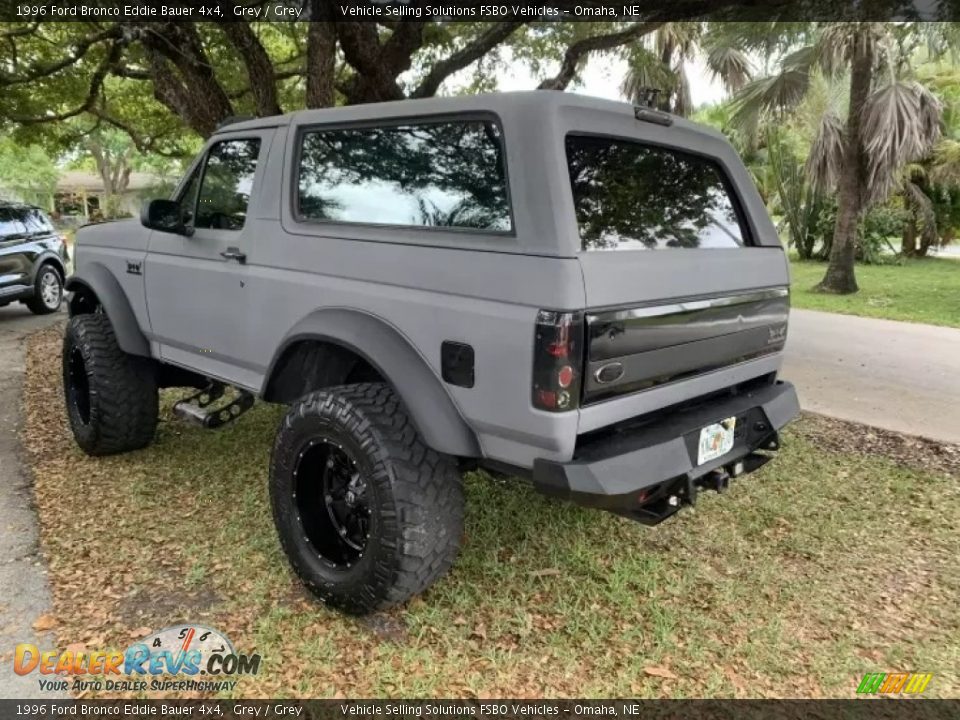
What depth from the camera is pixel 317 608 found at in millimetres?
2797

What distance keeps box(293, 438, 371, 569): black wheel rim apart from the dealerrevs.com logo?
50cm

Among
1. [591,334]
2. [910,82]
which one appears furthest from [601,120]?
[910,82]

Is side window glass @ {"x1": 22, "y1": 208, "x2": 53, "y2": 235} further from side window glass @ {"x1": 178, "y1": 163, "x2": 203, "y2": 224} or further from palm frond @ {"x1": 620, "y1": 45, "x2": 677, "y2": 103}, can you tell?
palm frond @ {"x1": 620, "y1": 45, "x2": 677, "y2": 103}

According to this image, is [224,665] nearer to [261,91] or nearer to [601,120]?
[601,120]

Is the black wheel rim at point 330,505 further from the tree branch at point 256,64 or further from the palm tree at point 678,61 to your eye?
the palm tree at point 678,61

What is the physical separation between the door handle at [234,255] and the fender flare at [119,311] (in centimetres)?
108

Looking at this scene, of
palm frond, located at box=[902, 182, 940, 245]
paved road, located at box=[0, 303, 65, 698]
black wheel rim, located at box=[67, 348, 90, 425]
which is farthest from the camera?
palm frond, located at box=[902, 182, 940, 245]

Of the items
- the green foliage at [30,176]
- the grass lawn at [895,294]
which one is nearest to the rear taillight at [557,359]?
the grass lawn at [895,294]

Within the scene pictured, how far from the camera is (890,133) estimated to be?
11398mm

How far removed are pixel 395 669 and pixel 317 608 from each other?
0.51 m

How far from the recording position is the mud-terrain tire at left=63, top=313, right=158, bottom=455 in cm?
396

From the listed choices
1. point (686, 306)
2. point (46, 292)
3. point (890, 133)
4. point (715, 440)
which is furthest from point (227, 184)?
point (890, 133)

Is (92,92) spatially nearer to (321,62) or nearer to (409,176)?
(321,62)

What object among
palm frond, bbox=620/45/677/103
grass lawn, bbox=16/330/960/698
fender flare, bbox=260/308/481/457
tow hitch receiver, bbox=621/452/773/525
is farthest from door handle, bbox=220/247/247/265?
palm frond, bbox=620/45/677/103
